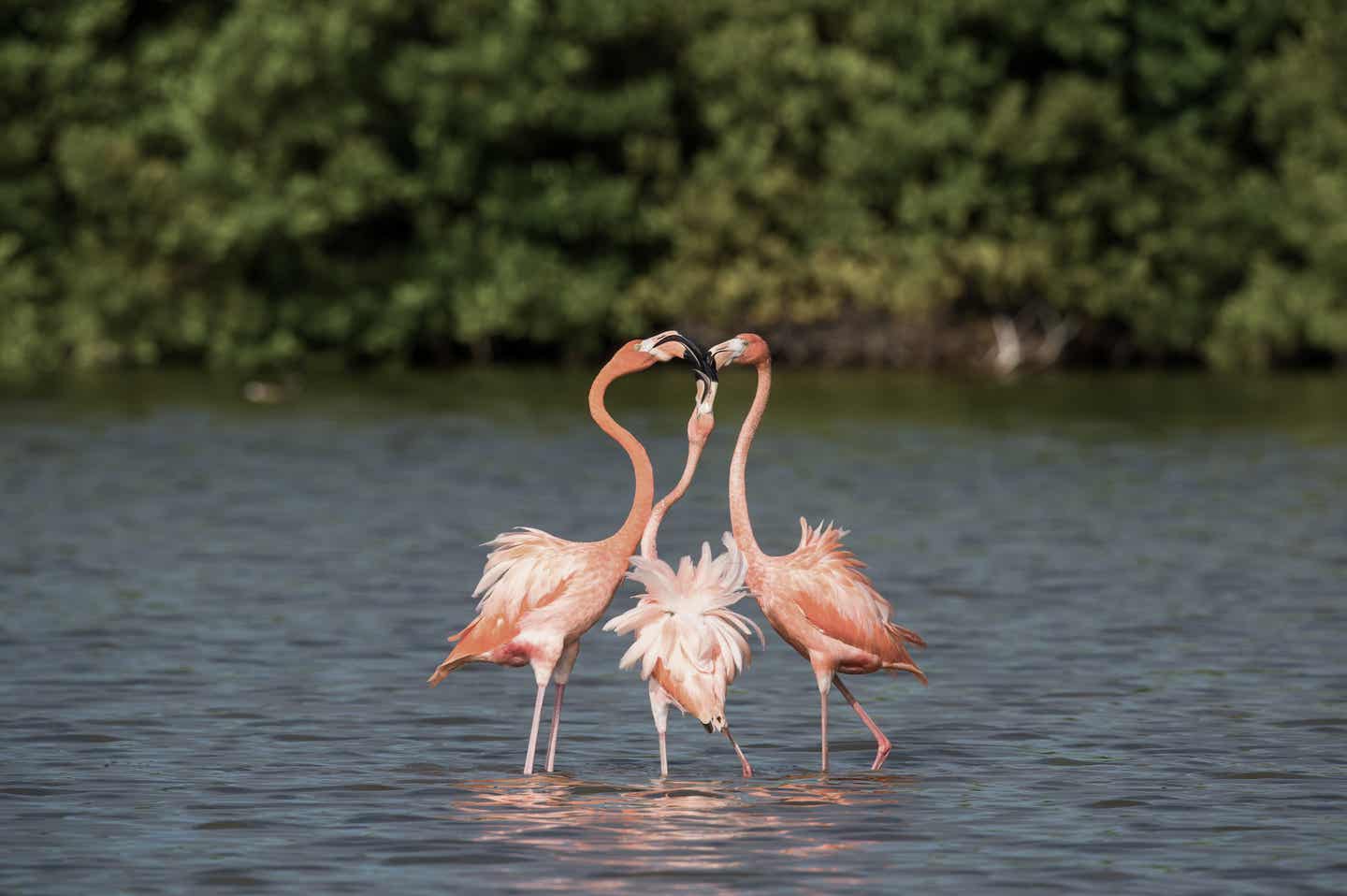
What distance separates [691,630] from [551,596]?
76 cm

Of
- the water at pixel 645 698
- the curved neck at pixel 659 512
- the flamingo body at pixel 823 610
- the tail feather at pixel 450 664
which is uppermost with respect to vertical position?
the curved neck at pixel 659 512

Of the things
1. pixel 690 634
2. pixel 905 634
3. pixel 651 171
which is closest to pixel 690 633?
pixel 690 634

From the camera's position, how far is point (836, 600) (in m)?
10.8

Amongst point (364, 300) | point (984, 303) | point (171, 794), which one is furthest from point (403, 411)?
point (171, 794)

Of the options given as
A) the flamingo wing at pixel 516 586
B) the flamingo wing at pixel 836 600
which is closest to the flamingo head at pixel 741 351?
the flamingo wing at pixel 836 600

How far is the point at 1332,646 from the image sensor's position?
1475cm

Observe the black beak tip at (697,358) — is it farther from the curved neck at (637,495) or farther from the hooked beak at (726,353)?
the curved neck at (637,495)

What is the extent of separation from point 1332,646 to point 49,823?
26.7 feet

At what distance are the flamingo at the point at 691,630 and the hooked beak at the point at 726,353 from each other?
0.12 meters

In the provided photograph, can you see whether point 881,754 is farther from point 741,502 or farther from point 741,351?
point 741,351

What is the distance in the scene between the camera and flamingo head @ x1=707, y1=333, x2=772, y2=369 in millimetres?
10508

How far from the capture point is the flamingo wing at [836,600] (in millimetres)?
10820

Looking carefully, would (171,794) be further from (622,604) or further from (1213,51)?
(1213,51)

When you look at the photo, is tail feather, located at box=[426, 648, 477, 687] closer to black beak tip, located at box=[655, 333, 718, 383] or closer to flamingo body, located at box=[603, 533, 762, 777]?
flamingo body, located at box=[603, 533, 762, 777]
